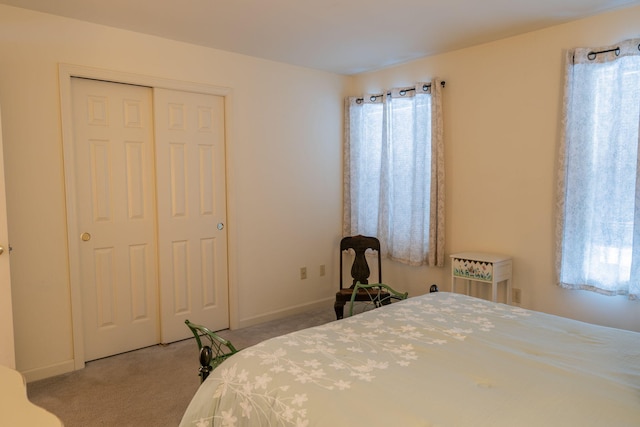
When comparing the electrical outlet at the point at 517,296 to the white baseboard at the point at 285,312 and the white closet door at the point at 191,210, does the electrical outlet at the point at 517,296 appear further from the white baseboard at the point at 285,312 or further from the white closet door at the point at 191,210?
the white closet door at the point at 191,210

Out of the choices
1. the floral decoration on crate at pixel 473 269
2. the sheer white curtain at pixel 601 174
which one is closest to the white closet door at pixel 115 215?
the floral decoration on crate at pixel 473 269

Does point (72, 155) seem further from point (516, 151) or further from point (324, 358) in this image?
point (516, 151)

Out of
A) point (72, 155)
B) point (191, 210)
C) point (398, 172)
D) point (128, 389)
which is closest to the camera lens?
point (128, 389)

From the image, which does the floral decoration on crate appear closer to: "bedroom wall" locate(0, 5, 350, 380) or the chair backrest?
the chair backrest

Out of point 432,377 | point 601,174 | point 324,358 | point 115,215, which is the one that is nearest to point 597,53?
point 601,174

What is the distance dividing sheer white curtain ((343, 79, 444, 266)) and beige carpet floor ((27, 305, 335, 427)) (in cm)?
174

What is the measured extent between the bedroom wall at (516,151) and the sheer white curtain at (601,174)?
4.5 inches

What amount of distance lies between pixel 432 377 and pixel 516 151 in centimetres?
247

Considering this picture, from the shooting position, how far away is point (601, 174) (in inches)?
117

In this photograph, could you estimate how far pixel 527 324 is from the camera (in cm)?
212

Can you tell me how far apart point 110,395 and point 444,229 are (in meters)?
2.86

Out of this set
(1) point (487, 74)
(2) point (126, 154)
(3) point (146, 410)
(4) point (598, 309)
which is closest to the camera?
(3) point (146, 410)

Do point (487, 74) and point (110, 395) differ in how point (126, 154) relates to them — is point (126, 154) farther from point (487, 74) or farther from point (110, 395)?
point (487, 74)

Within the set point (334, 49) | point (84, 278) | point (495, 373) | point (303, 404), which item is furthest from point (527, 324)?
point (84, 278)
